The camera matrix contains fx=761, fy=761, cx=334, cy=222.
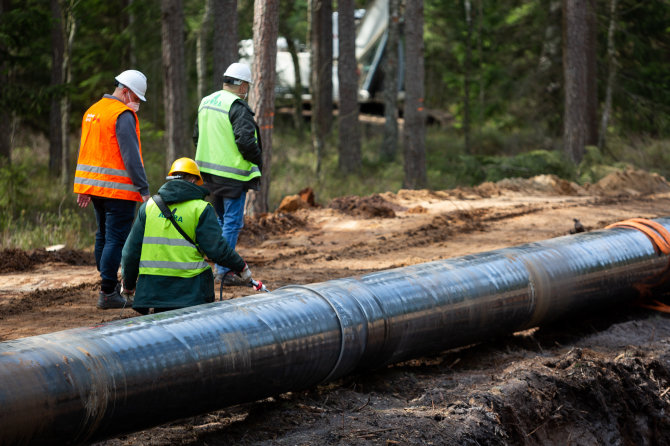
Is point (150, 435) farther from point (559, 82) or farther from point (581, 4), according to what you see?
point (559, 82)

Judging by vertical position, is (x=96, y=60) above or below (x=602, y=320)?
above

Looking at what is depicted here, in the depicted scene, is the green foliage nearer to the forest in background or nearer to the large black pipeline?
the forest in background

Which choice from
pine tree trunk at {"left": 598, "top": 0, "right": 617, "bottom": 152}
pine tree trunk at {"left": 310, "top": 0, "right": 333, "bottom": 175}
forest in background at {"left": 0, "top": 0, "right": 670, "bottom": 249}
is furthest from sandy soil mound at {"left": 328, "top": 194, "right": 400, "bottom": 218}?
pine tree trunk at {"left": 598, "top": 0, "right": 617, "bottom": 152}

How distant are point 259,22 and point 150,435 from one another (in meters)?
7.80

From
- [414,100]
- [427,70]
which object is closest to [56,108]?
[414,100]

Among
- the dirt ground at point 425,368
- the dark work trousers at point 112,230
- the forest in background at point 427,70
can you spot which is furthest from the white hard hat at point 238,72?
the forest in background at point 427,70

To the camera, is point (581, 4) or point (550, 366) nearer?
point (550, 366)

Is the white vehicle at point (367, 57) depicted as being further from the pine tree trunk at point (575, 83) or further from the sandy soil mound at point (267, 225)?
the sandy soil mound at point (267, 225)

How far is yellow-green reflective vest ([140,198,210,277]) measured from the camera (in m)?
4.95

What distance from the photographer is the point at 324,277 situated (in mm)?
7832

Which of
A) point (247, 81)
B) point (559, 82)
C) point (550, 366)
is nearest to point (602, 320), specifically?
point (550, 366)

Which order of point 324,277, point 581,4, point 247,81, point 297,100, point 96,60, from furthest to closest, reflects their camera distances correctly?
point 297,100
point 96,60
point 581,4
point 324,277
point 247,81

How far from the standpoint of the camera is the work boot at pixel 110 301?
256 inches

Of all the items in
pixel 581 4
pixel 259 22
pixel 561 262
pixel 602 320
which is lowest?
pixel 602 320
